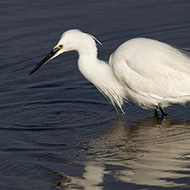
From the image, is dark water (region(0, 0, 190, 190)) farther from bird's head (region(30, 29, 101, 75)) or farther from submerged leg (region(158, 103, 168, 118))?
bird's head (region(30, 29, 101, 75))

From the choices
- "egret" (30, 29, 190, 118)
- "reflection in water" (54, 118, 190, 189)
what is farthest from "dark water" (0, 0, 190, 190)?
"egret" (30, 29, 190, 118)

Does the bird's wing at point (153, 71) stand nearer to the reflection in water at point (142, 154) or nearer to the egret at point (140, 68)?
the egret at point (140, 68)

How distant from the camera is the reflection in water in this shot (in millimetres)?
5051

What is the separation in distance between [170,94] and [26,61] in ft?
10.1

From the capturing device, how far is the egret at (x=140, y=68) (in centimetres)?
660

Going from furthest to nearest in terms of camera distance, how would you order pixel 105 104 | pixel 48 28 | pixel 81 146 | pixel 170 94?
1. pixel 48 28
2. pixel 105 104
3. pixel 170 94
4. pixel 81 146

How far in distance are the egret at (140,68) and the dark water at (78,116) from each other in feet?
1.14

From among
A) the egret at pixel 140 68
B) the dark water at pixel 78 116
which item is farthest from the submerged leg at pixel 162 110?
the dark water at pixel 78 116

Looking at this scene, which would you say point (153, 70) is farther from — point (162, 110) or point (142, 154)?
point (142, 154)

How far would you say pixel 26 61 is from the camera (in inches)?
349

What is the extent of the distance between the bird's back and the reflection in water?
392mm

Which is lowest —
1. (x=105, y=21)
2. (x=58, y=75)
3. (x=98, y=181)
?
(x=98, y=181)

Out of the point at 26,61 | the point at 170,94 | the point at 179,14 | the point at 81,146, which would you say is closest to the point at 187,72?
the point at 170,94

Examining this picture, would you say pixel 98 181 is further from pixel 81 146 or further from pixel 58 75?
pixel 58 75
